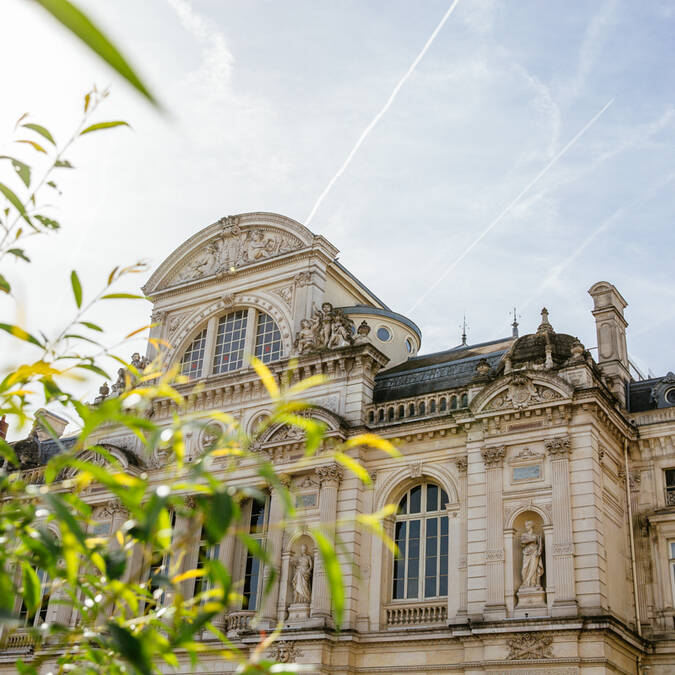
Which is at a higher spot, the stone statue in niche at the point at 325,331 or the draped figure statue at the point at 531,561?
the stone statue in niche at the point at 325,331

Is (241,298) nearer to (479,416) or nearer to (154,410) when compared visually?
(154,410)

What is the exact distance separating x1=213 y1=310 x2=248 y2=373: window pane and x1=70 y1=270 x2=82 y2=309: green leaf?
23815 mm

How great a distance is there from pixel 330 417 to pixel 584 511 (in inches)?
299

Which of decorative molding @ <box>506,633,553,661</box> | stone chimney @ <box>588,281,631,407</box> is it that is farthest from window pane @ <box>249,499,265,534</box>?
stone chimney @ <box>588,281,631,407</box>

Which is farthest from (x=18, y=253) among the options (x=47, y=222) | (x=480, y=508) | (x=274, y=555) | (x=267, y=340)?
(x=267, y=340)

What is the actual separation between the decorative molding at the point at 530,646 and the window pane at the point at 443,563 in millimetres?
2831

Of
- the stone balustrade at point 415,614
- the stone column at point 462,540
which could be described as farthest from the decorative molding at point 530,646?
the stone balustrade at point 415,614

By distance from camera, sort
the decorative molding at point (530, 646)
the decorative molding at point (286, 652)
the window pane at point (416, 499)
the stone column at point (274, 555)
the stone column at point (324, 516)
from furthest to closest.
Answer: the window pane at point (416, 499)
the stone column at point (274, 555)
the stone column at point (324, 516)
the decorative molding at point (286, 652)
the decorative molding at point (530, 646)

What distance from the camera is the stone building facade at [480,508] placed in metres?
19.8

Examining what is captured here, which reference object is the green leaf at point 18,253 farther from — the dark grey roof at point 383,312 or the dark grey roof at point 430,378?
the dark grey roof at point 383,312

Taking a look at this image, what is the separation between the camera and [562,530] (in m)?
20.1

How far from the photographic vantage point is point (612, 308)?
82.6 ft

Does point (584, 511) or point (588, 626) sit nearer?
point (588, 626)

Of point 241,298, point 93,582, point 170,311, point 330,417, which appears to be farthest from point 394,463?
point 93,582
